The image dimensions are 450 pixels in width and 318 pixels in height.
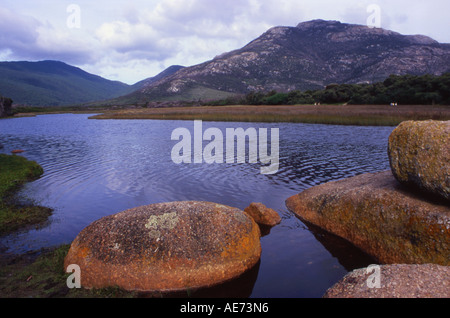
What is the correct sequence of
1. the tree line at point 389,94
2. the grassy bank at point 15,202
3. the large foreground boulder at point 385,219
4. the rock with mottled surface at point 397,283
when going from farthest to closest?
the tree line at point 389,94, the grassy bank at point 15,202, the large foreground boulder at point 385,219, the rock with mottled surface at point 397,283

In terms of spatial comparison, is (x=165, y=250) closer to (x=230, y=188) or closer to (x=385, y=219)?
(x=385, y=219)

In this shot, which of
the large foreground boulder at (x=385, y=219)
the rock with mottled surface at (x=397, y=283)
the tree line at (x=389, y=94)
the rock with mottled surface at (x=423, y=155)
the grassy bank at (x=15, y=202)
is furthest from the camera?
the tree line at (x=389, y=94)

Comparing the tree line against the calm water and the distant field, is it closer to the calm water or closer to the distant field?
the distant field

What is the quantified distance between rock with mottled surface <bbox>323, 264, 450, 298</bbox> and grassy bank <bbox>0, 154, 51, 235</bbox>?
11.2 m

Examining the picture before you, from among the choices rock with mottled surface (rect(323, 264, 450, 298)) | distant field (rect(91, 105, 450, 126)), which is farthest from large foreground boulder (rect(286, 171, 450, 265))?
distant field (rect(91, 105, 450, 126))

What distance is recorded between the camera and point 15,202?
1358 cm

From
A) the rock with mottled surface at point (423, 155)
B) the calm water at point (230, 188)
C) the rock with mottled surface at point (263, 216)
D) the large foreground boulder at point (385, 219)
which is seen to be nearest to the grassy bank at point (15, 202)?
the calm water at point (230, 188)

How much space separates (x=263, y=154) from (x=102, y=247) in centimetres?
1857

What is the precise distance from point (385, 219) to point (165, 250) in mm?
6279

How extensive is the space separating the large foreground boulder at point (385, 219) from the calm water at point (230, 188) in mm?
464

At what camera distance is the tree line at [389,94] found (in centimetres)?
5078

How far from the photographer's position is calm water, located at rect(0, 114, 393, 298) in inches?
325

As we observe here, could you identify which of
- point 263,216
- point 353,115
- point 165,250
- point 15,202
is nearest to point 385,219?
point 263,216

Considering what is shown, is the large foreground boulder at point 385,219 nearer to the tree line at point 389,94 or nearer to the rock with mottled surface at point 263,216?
the rock with mottled surface at point 263,216
